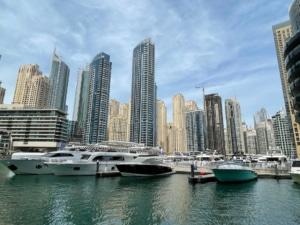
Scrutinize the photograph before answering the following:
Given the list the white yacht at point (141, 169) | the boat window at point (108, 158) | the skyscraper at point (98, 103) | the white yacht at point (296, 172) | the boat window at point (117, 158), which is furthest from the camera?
the skyscraper at point (98, 103)

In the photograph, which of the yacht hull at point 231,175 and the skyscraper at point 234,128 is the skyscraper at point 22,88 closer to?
the skyscraper at point 234,128

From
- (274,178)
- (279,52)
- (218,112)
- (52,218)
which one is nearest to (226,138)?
(218,112)

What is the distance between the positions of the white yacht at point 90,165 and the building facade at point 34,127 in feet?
338

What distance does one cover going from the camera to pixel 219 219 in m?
16.1

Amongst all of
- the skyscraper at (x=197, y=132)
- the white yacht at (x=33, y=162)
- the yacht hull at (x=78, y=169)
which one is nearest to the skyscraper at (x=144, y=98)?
the skyscraper at (x=197, y=132)

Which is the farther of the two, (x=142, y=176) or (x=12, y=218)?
(x=142, y=176)

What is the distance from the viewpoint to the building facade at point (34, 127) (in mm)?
142750

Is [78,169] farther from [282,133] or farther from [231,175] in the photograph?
[282,133]

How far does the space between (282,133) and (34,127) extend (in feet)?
598

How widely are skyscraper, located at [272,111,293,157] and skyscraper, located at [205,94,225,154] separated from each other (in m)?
42.6

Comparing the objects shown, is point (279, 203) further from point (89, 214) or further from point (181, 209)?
point (89, 214)

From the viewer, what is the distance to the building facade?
A: 142750mm

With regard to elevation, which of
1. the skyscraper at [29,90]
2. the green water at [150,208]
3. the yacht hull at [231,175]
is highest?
the skyscraper at [29,90]

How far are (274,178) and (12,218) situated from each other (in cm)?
4167
